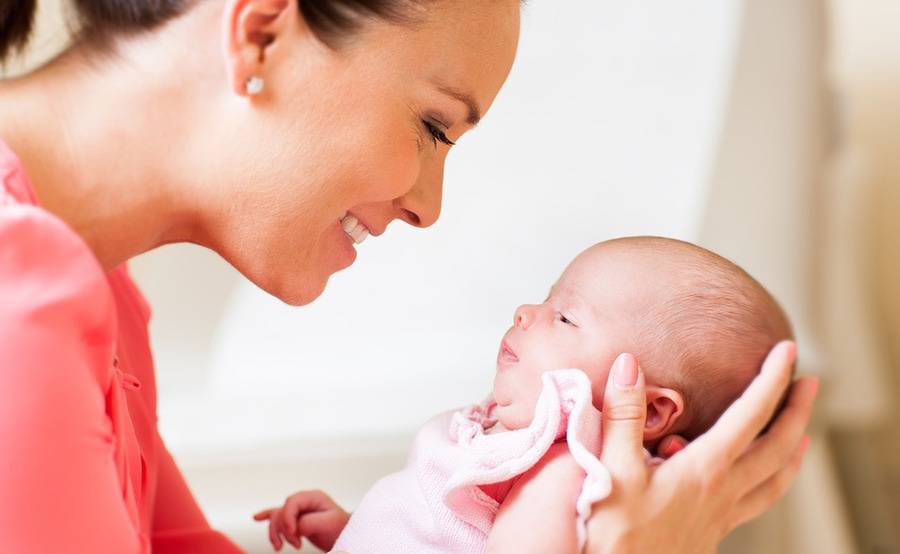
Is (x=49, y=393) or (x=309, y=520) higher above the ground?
(x=49, y=393)

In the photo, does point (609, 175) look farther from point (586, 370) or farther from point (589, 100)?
point (586, 370)

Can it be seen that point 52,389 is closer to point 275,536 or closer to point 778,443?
point 275,536

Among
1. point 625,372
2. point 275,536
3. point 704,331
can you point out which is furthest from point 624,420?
point 275,536

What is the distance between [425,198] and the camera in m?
1.14

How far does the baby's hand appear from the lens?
1.28 metres

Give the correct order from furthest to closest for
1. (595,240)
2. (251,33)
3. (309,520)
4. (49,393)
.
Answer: (595,240) < (309,520) < (251,33) < (49,393)

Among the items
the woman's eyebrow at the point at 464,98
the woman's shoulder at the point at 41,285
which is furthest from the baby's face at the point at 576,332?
the woman's shoulder at the point at 41,285

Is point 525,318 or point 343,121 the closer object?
point 343,121

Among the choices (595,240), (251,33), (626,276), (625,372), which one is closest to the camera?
(251,33)

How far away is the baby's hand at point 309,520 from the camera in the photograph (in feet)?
4.20

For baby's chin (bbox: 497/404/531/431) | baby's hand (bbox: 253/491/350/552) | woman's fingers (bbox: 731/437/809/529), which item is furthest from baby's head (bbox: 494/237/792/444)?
baby's hand (bbox: 253/491/350/552)

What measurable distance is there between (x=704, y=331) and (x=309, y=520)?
0.53 meters

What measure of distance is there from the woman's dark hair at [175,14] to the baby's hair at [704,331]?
16.2 inches

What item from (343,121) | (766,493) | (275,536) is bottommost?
(275,536)
